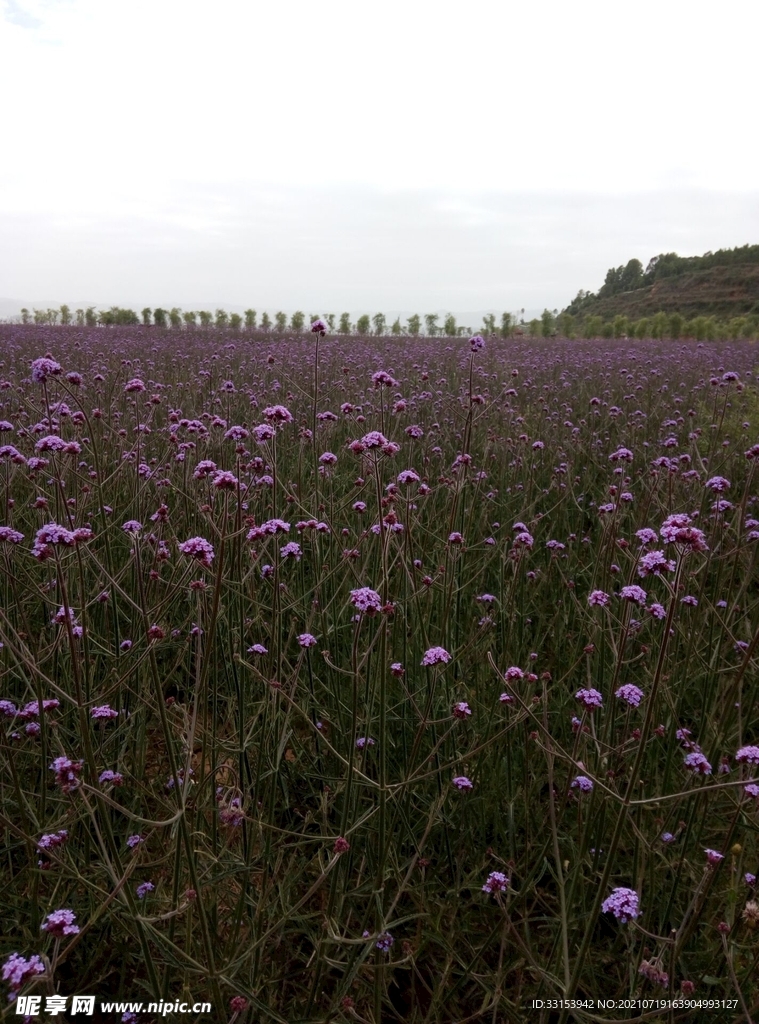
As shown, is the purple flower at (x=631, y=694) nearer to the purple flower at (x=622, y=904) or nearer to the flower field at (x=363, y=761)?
the flower field at (x=363, y=761)

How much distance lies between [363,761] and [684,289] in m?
56.8

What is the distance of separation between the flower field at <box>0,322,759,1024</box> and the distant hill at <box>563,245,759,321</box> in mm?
44463

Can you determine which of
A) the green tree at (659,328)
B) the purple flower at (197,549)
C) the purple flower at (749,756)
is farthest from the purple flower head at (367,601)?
the green tree at (659,328)

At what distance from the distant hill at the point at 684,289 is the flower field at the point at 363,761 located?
44463 millimetres

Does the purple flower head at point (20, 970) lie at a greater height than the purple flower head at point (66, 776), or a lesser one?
lesser

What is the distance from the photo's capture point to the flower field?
1.46 meters

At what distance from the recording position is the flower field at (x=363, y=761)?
4.79ft

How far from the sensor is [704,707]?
2402 mm

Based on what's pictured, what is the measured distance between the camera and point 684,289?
50.4 meters

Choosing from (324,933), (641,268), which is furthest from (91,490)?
(641,268)

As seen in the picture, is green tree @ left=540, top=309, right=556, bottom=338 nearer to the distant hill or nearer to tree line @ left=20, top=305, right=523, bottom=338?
tree line @ left=20, top=305, right=523, bottom=338

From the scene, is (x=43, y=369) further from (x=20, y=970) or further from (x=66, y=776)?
(x=20, y=970)

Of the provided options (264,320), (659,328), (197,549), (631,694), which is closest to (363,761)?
(631,694)

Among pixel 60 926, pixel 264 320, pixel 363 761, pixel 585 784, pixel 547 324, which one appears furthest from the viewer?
pixel 547 324
